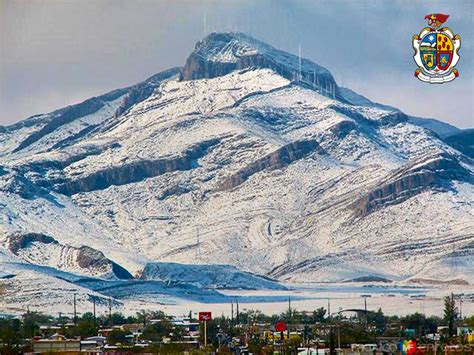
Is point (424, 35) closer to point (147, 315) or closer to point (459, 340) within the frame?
point (459, 340)

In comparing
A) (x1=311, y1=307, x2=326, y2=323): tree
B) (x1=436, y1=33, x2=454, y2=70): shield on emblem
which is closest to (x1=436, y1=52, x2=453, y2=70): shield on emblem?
(x1=436, y1=33, x2=454, y2=70): shield on emblem

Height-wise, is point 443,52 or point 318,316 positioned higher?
point 443,52

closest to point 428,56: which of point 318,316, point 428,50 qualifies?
point 428,50

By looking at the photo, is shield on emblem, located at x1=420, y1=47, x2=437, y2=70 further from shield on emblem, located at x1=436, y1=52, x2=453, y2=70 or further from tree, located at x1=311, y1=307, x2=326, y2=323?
tree, located at x1=311, y1=307, x2=326, y2=323

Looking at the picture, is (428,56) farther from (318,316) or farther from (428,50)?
(318,316)

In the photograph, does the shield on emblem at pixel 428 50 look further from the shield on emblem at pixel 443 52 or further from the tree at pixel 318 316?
the tree at pixel 318 316

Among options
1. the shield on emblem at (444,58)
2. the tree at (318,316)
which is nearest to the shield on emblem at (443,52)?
the shield on emblem at (444,58)

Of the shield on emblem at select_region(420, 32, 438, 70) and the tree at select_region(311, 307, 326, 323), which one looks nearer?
the shield on emblem at select_region(420, 32, 438, 70)

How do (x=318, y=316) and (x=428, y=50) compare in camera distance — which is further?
(x=318, y=316)

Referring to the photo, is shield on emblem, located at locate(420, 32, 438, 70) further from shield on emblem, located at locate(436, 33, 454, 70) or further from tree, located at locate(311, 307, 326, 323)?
tree, located at locate(311, 307, 326, 323)

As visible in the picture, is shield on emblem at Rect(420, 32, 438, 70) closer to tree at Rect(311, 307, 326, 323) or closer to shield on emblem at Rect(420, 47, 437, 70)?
shield on emblem at Rect(420, 47, 437, 70)

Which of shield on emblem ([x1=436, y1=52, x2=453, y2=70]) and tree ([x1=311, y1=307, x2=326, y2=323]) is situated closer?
shield on emblem ([x1=436, y1=52, x2=453, y2=70])

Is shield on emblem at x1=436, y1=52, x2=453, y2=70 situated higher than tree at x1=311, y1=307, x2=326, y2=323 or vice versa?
shield on emblem at x1=436, y1=52, x2=453, y2=70

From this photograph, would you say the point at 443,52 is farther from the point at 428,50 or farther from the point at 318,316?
the point at 318,316
